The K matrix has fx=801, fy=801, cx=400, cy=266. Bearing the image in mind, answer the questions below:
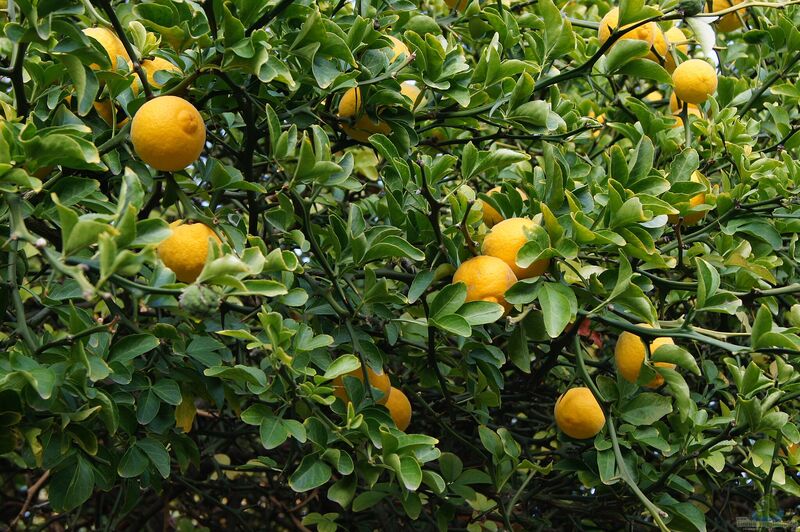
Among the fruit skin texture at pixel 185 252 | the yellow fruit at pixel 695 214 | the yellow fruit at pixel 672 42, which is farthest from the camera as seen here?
the yellow fruit at pixel 672 42

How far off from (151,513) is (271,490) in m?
0.33

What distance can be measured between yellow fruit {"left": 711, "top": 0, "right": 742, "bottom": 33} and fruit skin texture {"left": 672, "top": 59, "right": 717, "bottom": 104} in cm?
40

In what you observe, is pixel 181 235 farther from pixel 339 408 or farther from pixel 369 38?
pixel 369 38

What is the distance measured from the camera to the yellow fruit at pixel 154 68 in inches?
53.2

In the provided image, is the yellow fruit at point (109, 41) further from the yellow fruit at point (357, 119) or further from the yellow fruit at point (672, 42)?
the yellow fruit at point (672, 42)

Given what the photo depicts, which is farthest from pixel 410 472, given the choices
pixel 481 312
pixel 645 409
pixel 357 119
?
pixel 357 119

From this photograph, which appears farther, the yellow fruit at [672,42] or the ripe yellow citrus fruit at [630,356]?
the yellow fruit at [672,42]

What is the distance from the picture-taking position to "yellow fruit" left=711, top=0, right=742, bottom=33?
2.03m

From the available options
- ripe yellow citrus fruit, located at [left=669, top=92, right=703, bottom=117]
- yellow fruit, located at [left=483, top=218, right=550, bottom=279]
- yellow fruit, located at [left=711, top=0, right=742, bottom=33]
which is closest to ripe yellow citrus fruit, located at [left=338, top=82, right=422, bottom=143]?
yellow fruit, located at [left=483, top=218, right=550, bottom=279]

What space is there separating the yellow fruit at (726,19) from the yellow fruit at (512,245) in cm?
107

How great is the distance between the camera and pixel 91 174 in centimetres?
141

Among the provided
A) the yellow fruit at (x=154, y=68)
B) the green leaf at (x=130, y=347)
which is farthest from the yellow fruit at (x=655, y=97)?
the green leaf at (x=130, y=347)

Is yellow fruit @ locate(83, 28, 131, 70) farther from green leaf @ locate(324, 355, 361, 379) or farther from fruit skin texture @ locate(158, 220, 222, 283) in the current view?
green leaf @ locate(324, 355, 361, 379)

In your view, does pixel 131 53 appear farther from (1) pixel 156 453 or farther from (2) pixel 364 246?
(1) pixel 156 453
